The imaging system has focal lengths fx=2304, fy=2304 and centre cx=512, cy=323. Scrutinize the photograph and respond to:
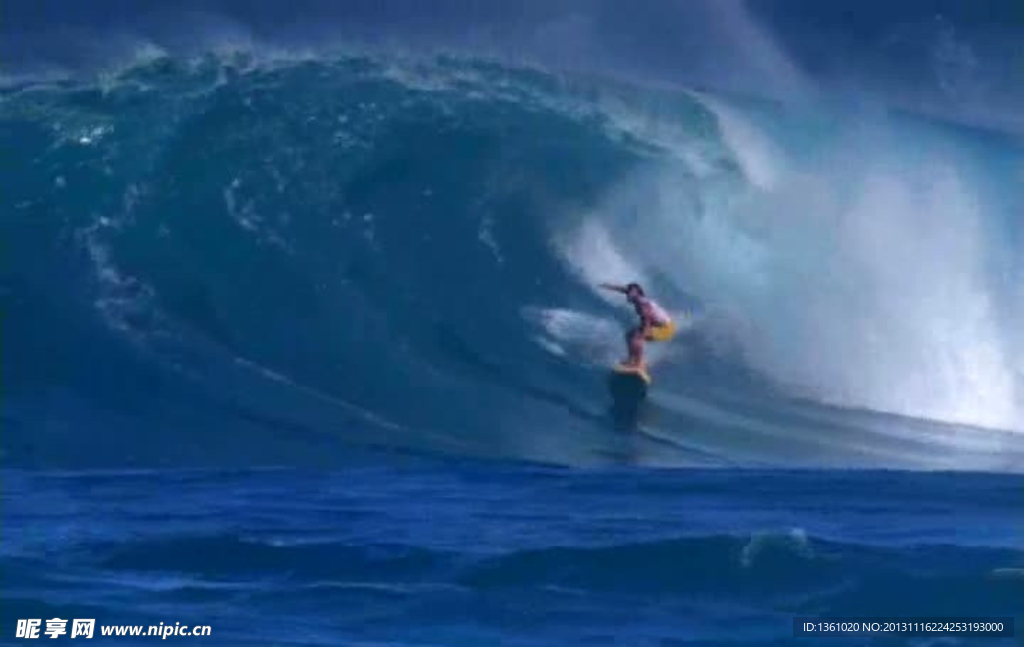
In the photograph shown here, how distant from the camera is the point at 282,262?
19922mm

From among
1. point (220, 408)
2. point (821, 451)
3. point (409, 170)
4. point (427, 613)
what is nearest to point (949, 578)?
point (427, 613)

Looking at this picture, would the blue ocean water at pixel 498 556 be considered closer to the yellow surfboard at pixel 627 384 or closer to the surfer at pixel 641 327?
the yellow surfboard at pixel 627 384

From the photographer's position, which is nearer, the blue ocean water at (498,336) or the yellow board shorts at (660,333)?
the blue ocean water at (498,336)

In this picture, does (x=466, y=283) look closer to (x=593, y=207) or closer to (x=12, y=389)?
(x=593, y=207)

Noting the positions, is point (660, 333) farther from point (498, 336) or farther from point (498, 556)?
point (498, 556)

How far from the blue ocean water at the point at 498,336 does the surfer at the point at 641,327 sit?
1.21 ft

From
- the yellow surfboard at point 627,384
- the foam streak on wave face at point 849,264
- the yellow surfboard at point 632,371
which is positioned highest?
the foam streak on wave face at point 849,264

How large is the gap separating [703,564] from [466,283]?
7895mm

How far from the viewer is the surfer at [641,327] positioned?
61.0ft

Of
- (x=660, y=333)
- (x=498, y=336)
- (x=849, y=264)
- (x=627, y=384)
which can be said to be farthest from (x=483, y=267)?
(x=849, y=264)

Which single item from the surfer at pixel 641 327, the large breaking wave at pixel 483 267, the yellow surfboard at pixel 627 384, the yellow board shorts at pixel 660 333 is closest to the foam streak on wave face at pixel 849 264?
the large breaking wave at pixel 483 267

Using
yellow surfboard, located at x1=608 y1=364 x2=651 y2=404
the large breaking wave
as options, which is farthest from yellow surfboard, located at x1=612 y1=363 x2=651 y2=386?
the large breaking wave

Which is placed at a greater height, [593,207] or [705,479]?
[593,207]

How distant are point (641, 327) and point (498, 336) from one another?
1466mm
